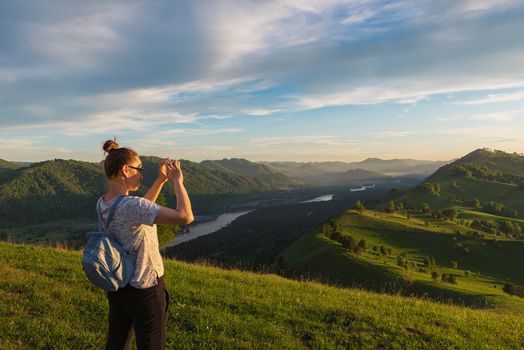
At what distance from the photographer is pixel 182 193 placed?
496 cm

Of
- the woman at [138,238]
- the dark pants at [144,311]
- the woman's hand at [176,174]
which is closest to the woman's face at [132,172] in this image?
the woman at [138,238]

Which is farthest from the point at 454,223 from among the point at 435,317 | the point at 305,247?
the point at 435,317

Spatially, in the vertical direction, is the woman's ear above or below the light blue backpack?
above

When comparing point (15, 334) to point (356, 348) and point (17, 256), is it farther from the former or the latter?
point (17, 256)

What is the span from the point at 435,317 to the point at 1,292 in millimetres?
12058

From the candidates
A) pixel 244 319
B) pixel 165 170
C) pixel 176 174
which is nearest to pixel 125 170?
pixel 165 170

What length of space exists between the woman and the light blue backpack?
8 centimetres

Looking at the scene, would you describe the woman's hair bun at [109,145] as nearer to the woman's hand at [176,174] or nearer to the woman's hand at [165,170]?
the woman's hand at [165,170]

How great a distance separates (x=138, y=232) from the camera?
198 inches

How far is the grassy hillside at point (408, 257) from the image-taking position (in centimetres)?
8725

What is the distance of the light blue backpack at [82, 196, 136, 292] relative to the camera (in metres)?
4.80

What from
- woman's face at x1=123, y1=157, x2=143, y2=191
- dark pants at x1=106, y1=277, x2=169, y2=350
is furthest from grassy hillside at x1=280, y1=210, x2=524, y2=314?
woman's face at x1=123, y1=157, x2=143, y2=191

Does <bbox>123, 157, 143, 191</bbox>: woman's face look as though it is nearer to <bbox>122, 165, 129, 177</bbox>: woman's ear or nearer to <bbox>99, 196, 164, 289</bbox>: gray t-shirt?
<bbox>122, 165, 129, 177</bbox>: woman's ear

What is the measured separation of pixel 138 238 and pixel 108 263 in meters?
0.46
